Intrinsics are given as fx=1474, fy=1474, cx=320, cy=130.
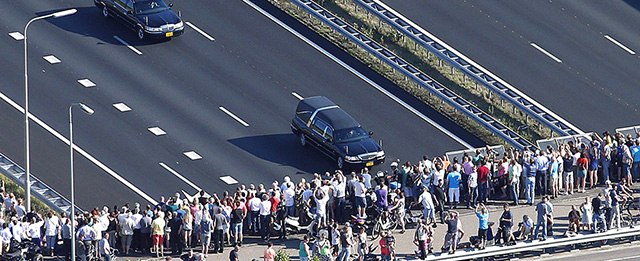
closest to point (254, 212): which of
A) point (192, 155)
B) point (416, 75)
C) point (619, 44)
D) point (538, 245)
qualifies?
point (192, 155)

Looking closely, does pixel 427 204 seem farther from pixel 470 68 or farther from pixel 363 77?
pixel 363 77

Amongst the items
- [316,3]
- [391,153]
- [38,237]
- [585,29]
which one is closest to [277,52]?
[316,3]

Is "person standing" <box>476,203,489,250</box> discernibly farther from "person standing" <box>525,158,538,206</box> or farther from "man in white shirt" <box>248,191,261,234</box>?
"man in white shirt" <box>248,191,261,234</box>

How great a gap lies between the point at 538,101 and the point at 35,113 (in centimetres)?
1957

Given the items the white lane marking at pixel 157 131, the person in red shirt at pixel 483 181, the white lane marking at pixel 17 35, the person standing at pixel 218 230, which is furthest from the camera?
the white lane marking at pixel 17 35

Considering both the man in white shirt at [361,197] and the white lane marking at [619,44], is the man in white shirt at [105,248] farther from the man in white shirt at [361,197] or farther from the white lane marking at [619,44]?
the white lane marking at [619,44]

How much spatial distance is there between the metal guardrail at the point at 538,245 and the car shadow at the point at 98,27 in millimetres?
19580

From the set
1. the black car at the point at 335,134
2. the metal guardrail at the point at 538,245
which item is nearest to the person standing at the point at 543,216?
the metal guardrail at the point at 538,245

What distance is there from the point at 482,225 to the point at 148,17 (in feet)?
64.6

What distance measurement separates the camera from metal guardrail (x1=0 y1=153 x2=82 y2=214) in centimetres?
4941

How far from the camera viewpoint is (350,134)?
175 ft

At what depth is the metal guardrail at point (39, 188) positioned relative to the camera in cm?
4941

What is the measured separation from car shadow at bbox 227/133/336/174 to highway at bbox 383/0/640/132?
31.6ft

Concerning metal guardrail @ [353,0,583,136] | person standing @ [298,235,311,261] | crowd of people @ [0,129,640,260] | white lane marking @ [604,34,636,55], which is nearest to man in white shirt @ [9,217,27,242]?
crowd of people @ [0,129,640,260]
